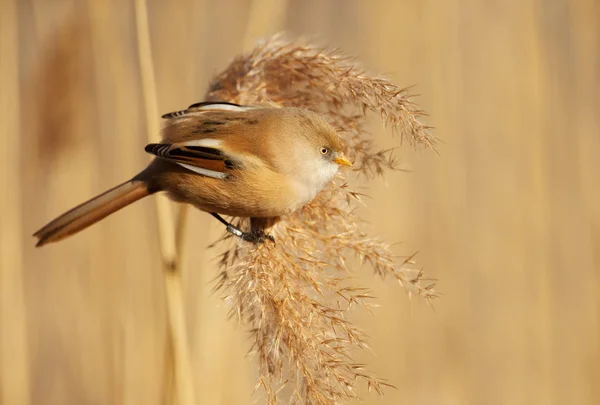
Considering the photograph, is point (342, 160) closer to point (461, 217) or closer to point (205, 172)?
point (205, 172)

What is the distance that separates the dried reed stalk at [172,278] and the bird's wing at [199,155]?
98 mm

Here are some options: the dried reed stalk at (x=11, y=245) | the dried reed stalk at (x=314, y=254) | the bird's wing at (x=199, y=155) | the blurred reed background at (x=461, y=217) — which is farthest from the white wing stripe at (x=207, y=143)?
the blurred reed background at (x=461, y=217)

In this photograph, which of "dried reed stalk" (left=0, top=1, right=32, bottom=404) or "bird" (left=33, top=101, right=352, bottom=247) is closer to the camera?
"bird" (left=33, top=101, right=352, bottom=247)

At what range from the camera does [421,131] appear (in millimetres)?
1608

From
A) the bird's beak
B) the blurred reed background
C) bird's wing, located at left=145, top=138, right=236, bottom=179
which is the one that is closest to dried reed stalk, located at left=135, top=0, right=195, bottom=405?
bird's wing, located at left=145, top=138, right=236, bottom=179

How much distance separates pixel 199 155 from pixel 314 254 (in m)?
0.48

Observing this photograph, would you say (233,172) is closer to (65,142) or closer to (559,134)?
(65,142)

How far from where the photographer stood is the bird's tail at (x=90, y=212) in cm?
192

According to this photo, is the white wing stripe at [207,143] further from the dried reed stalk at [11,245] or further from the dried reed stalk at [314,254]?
the dried reed stalk at [11,245]

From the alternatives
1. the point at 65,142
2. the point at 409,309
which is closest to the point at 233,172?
the point at 65,142

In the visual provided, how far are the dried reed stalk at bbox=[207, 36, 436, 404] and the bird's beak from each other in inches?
1.2

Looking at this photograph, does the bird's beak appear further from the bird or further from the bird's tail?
the bird's tail

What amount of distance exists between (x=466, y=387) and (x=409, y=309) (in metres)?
0.57

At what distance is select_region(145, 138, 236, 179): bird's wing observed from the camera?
196 cm
